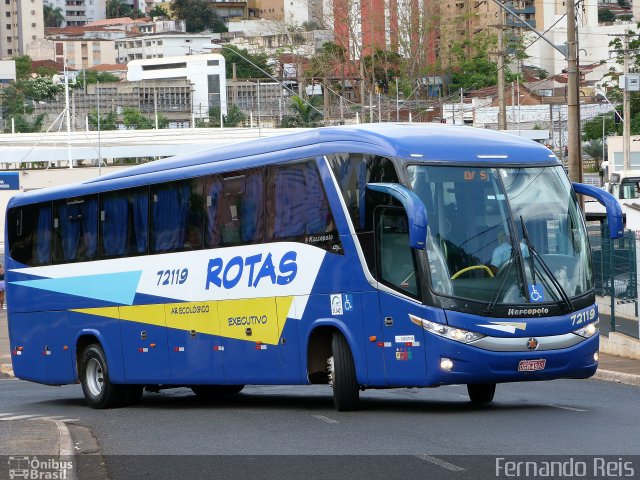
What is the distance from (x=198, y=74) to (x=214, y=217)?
149m

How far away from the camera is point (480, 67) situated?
128 meters

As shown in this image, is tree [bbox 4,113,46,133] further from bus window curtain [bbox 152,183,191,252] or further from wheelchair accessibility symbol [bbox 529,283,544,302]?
wheelchair accessibility symbol [bbox 529,283,544,302]

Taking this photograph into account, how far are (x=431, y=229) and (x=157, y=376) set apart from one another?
5.63 meters

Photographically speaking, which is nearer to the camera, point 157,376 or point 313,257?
point 313,257

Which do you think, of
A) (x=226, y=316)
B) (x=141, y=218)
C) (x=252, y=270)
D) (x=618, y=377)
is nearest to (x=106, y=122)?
(x=618, y=377)

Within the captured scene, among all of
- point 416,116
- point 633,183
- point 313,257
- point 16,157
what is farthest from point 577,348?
point 416,116

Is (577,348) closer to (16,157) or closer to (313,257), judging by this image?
(313,257)

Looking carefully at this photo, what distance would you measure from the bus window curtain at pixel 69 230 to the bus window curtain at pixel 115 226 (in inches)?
33.4

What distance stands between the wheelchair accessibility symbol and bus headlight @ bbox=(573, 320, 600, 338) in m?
0.62

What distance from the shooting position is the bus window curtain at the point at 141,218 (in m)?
18.6

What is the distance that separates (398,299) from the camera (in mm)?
14531

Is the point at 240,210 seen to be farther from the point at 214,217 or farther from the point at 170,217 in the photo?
the point at 170,217

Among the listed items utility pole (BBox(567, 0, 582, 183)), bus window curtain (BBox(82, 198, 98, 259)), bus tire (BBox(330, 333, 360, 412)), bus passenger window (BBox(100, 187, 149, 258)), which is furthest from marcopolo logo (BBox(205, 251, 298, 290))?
utility pole (BBox(567, 0, 582, 183))

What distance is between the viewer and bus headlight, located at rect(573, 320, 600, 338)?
1470 cm
